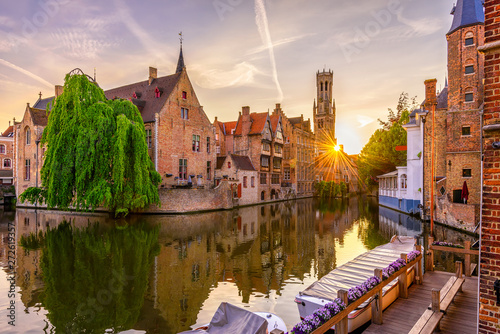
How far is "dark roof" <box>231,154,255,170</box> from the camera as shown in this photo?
40.8m

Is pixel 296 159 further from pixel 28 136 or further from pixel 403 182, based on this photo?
pixel 28 136

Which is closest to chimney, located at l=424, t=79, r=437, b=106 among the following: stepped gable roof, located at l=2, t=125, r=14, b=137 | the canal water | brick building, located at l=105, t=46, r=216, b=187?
the canal water

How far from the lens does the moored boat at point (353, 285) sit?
7.15 m

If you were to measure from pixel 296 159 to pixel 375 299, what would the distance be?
49.5m

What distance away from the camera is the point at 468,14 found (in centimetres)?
2427

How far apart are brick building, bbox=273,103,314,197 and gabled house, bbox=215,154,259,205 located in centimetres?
1114

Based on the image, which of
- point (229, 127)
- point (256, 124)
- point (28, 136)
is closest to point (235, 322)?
point (256, 124)

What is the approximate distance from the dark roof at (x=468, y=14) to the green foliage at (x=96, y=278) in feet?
91.5

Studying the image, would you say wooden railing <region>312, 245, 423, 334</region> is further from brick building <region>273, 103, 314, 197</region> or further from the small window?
brick building <region>273, 103, 314, 197</region>

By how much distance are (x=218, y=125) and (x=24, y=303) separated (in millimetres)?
41631

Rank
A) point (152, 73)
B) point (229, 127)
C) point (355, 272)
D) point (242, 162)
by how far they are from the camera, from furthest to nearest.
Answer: point (229, 127), point (242, 162), point (152, 73), point (355, 272)

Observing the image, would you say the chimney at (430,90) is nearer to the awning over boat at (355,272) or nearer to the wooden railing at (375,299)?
the awning over boat at (355,272)

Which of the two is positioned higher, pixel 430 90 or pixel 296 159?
pixel 430 90

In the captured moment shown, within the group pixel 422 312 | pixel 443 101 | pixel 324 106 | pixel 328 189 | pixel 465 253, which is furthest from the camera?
pixel 324 106
